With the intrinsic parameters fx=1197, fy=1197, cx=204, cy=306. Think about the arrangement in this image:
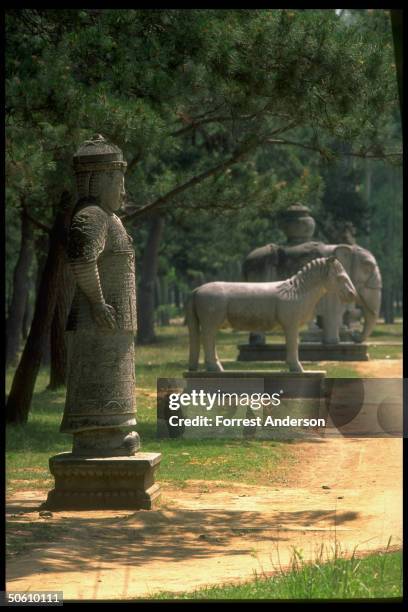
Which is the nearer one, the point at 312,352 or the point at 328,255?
the point at 312,352

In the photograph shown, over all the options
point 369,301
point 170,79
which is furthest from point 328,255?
point 170,79

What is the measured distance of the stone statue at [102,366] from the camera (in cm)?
1008

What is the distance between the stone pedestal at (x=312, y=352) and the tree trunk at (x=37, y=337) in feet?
37.7

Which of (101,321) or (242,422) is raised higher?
(101,321)

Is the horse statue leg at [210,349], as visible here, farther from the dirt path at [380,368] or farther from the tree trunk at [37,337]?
the dirt path at [380,368]

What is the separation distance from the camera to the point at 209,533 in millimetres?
9195

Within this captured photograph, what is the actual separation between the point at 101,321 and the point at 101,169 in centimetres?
132

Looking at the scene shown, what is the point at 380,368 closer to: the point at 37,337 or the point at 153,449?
the point at 37,337

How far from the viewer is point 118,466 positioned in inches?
397

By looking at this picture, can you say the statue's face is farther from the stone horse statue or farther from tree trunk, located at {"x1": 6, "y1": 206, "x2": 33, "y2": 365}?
tree trunk, located at {"x1": 6, "y1": 206, "x2": 33, "y2": 365}

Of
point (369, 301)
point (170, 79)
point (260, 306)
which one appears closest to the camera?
point (170, 79)

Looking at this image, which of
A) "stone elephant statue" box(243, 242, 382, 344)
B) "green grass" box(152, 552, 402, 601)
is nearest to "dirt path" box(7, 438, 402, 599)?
"green grass" box(152, 552, 402, 601)

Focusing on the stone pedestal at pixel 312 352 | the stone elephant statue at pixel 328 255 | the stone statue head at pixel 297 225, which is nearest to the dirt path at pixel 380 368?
the stone pedestal at pixel 312 352
